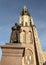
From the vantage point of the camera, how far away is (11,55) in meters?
9.32

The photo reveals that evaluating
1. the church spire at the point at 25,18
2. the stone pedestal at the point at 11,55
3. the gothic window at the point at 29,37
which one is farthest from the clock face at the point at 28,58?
the stone pedestal at the point at 11,55

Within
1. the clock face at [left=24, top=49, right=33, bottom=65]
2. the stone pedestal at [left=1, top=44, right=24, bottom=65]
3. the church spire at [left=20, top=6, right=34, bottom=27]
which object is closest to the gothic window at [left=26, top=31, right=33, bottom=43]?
the clock face at [left=24, top=49, right=33, bottom=65]

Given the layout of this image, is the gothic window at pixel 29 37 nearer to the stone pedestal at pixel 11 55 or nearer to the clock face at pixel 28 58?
the clock face at pixel 28 58

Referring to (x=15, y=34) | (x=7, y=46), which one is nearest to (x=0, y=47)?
(x=7, y=46)

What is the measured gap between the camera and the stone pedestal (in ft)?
30.4

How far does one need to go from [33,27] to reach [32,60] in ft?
28.9

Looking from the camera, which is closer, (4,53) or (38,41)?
(4,53)

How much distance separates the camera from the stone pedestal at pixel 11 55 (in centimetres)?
927

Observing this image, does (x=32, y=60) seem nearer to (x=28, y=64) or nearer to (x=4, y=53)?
(x=28, y=64)

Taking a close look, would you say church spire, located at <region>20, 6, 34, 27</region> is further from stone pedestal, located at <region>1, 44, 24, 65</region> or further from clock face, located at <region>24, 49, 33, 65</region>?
stone pedestal, located at <region>1, 44, 24, 65</region>

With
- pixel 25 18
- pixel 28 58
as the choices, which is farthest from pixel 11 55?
pixel 25 18

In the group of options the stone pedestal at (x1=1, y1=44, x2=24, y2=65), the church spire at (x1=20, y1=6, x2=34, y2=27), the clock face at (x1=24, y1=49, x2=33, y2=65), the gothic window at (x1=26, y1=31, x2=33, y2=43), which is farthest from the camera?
the church spire at (x1=20, y1=6, x2=34, y2=27)

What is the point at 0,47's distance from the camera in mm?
9305

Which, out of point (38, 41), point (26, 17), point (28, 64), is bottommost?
point (28, 64)
